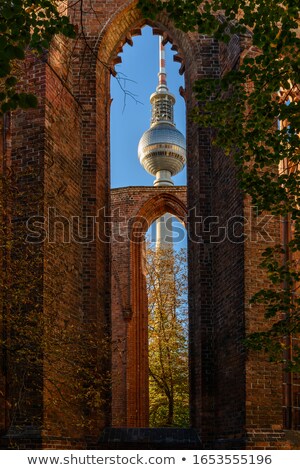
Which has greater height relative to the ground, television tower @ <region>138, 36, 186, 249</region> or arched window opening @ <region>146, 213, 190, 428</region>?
television tower @ <region>138, 36, 186, 249</region>

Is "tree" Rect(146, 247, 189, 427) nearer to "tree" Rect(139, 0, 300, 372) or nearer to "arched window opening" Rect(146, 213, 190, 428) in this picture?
"arched window opening" Rect(146, 213, 190, 428)

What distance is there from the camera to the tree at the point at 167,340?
883 inches

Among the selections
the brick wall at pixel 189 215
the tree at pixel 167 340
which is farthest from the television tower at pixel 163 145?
the brick wall at pixel 189 215

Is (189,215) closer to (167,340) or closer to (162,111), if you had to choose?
(167,340)

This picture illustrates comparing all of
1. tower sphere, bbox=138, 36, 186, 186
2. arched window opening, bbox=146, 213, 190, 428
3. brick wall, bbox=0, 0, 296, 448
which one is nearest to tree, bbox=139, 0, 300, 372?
brick wall, bbox=0, 0, 296, 448

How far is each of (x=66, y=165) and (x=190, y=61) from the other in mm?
3187

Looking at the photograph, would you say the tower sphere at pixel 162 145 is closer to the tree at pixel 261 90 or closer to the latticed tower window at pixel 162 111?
the latticed tower window at pixel 162 111

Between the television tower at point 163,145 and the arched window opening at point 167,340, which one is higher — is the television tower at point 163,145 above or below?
above

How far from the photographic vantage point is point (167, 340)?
23594 millimetres

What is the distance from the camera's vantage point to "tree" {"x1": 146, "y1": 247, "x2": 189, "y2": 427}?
2244 cm

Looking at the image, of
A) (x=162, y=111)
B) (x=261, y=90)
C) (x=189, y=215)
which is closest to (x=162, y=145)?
(x=162, y=111)

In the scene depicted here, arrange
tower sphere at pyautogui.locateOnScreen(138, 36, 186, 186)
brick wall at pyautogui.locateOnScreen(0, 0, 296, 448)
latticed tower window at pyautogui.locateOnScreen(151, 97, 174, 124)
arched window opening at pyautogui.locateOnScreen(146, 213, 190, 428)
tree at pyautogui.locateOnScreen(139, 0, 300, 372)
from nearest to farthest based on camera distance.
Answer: tree at pyautogui.locateOnScreen(139, 0, 300, 372) < brick wall at pyautogui.locateOnScreen(0, 0, 296, 448) < arched window opening at pyautogui.locateOnScreen(146, 213, 190, 428) < tower sphere at pyautogui.locateOnScreen(138, 36, 186, 186) < latticed tower window at pyautogui.locateOnScreen(151, 97, 174, 124)

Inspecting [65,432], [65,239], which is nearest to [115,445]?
[65,432]

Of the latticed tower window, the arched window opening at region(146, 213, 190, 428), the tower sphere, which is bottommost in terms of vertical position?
the arched window opening at region(146, 213, 190, 428)
